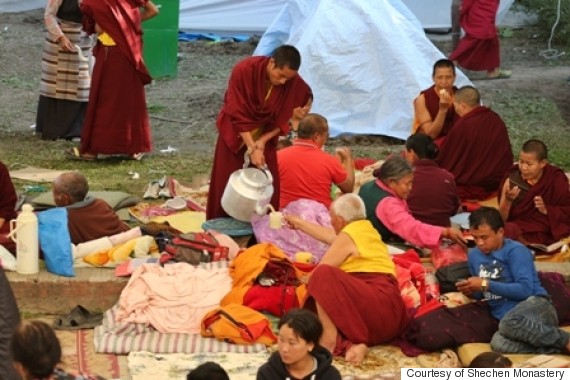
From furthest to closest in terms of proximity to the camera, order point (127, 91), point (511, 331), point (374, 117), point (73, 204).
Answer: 1. point (374, 117)
2. point (127, 91)
3. point (73, 204)
4. point (511, 331)

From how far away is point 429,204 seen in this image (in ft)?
26.5

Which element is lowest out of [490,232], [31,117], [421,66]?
[31,117]

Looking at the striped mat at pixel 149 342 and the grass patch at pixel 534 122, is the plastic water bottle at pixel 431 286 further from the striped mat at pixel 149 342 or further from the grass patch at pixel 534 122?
the grass patch at pixel 534 122

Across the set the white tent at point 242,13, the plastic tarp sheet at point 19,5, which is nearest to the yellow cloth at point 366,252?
the white tent at point 242,13

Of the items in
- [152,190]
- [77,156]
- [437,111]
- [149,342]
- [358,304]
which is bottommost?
[77,156]

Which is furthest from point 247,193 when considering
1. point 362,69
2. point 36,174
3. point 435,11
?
point 435,11

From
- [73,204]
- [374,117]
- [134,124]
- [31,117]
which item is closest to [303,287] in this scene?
[73,204]

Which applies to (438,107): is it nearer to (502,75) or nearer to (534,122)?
(534,122)

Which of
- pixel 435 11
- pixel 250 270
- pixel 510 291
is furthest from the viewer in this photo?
pixel 435 11

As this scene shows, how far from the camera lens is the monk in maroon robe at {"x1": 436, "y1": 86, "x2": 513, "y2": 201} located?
909 centimetres

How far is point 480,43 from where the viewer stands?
1493 centimetres

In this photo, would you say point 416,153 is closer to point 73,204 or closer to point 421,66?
point 73,204

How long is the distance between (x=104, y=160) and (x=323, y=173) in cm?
295

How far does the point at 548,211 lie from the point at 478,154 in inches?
Answer: 46.3
